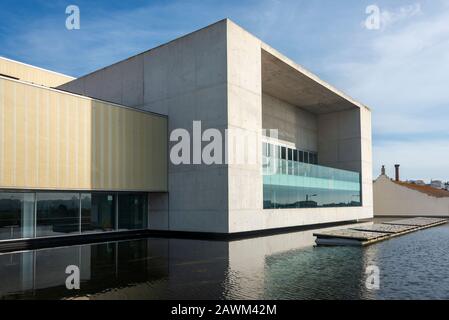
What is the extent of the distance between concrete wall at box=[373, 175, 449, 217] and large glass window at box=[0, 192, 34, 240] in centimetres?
3906

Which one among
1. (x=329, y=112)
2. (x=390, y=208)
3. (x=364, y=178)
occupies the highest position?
(x=329, y=112)

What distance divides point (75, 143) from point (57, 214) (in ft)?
11.0

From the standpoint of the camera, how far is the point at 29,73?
3294cm

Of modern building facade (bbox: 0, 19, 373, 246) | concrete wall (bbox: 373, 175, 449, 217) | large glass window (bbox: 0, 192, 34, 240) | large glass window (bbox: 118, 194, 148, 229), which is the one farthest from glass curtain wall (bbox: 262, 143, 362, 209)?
concrete wall (bbox: 373, 175, 449, 217)

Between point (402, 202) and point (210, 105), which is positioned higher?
point (210, 105)

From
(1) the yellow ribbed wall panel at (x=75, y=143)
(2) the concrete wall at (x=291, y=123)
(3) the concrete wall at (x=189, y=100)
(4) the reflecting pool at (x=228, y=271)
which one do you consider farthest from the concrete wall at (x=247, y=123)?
(2) the concrete wall at (x=291, y=123)

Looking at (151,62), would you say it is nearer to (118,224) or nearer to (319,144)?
(118,224)

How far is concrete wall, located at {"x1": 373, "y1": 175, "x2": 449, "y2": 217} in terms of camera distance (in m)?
45.5

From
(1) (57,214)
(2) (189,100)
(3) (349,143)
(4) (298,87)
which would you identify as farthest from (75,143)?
(3) (349,143)

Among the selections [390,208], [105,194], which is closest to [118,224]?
[105,194]

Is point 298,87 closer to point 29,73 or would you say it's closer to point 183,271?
point 29,73

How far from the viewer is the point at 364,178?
36062 mm
